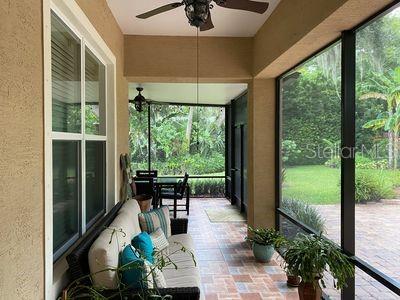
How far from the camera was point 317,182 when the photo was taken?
130 inches

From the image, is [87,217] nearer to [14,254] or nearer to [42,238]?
[42,238]

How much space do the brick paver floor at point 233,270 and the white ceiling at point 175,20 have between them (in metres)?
2.89

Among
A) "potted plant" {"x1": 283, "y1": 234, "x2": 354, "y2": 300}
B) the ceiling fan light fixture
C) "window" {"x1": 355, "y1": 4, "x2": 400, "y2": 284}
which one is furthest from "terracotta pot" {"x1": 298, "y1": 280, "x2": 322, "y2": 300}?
the ceiling fan light fixture

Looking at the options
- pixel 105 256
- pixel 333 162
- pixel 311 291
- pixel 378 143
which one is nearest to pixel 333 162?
pixel 333 162

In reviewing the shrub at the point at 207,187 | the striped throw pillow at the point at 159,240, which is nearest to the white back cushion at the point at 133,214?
the striped throw pillow at the point at 159,240

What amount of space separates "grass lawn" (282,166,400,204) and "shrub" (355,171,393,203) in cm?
4

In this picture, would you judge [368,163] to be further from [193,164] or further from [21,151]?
[193,164]

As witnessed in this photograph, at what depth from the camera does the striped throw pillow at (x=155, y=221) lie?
3.26 metres

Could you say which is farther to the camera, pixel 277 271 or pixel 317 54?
pixel 277 271

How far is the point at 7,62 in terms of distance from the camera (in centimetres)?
131

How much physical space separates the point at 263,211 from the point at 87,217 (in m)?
2.52

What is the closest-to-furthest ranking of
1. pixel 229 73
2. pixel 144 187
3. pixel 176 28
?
1. pixel 176 28
2. pixel 229 73
3. pixel 144 187

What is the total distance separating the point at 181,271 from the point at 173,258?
0.93ft

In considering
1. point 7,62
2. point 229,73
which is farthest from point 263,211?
point 7,62
